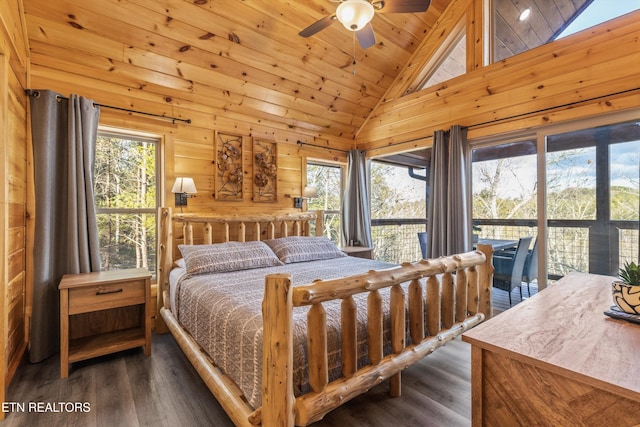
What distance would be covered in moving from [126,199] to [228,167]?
1.10 meters

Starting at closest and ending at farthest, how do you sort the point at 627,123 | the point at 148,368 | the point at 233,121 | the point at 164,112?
1. the point at 148,368
2. the point at 627,123
3. the point at 164,112
4. the point at 233,121

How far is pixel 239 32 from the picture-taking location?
2.87 meters

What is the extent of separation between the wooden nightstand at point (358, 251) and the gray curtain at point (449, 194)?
93 centimetres

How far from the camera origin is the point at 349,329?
1.45m

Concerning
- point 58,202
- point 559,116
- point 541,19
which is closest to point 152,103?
point 58,202

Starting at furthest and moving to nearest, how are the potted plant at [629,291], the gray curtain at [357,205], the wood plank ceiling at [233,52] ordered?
1. the gray curtain at [357,205]
2. the wood plank ceiling at [233,52]
3. the potted plant at [629,291]

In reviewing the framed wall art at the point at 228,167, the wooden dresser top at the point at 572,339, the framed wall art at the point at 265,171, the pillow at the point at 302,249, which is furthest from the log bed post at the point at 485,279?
the framed wall art at the point at 228,167

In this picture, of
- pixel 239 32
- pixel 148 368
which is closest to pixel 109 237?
pixel 148 368

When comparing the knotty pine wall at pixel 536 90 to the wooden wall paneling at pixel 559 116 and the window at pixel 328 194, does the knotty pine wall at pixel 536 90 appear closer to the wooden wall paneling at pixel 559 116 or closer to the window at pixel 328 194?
the wooden wall paneling at pixel 559 116

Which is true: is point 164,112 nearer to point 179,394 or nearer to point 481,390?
point 179,394

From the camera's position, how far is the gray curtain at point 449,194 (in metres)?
3.36

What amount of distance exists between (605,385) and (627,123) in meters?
2.84

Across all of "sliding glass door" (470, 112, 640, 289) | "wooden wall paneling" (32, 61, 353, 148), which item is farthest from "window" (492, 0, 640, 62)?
"wooden wall paneling" (32, 61, 353, 148)

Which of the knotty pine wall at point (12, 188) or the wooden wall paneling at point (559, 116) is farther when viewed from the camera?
the wooden wall paneling at point (559, 116)
